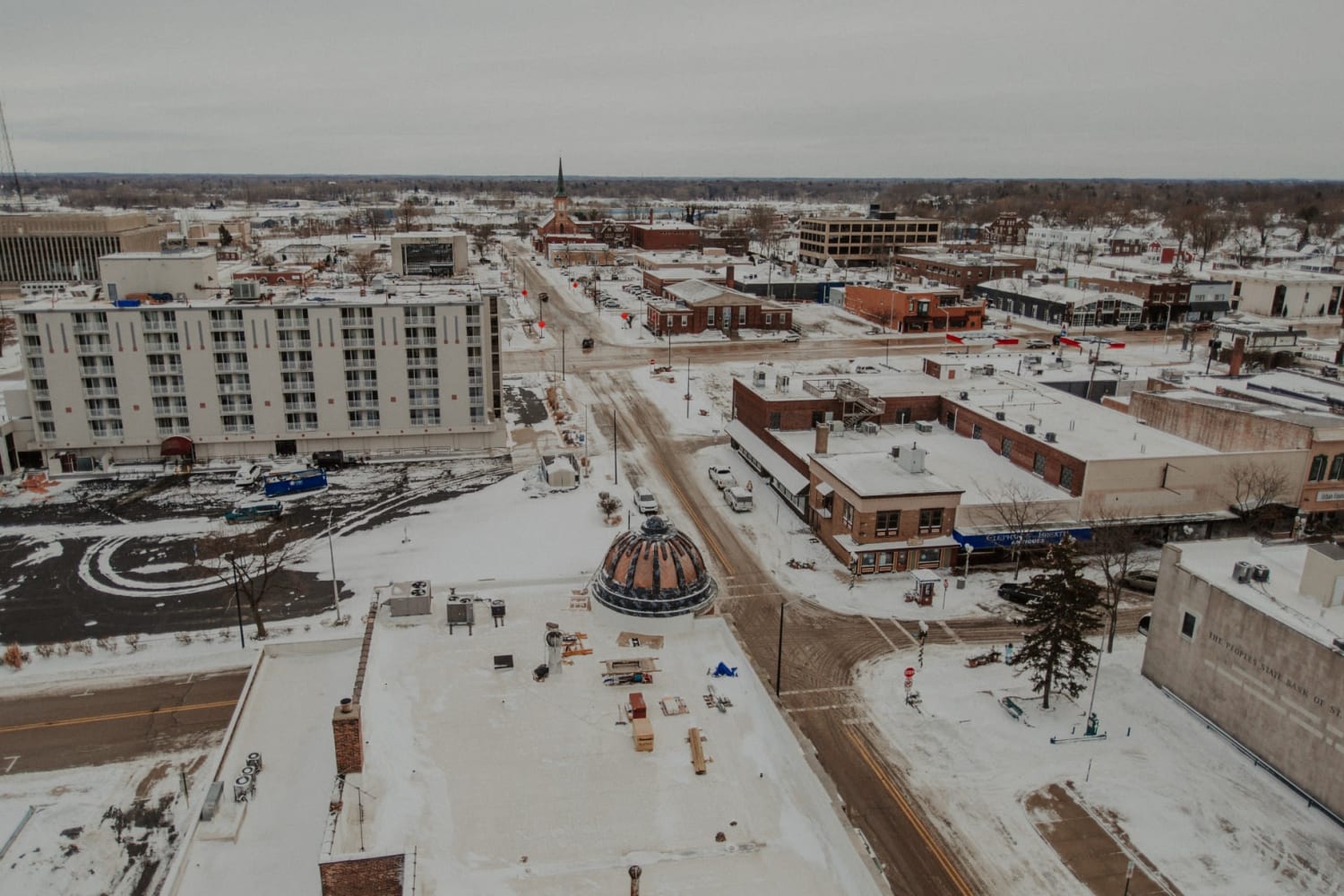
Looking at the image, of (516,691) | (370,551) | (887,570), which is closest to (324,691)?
(516,691)

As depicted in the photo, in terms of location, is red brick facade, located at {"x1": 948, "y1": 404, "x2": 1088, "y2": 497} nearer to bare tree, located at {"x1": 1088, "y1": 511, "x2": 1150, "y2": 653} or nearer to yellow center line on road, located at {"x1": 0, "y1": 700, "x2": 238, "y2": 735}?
bare tree, located at {"x1": 1088, "y1": 511, "x2": 1150, "y2": 653}

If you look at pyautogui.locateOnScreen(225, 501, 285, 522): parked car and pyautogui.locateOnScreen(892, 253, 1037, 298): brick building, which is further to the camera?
pyautogui.locateOnScreen(892, 253, 1037, 298): brick building

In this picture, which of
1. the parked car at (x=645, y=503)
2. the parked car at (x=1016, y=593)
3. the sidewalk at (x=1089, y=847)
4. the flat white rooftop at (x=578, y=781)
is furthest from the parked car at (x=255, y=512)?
the sidewalk at (x=1089, y=847)

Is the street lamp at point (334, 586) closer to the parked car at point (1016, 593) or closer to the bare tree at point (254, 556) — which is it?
the bare tree at point (254, 556)

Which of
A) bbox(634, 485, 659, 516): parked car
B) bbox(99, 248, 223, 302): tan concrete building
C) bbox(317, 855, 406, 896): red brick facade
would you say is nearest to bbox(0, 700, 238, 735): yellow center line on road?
bbox(317, 855, 406, 896): red brick facade

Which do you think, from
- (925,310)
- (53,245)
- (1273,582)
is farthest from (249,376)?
(53,245)

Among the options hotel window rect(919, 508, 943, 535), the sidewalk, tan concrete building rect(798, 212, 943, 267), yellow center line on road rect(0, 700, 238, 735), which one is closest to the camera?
the sidewalk
